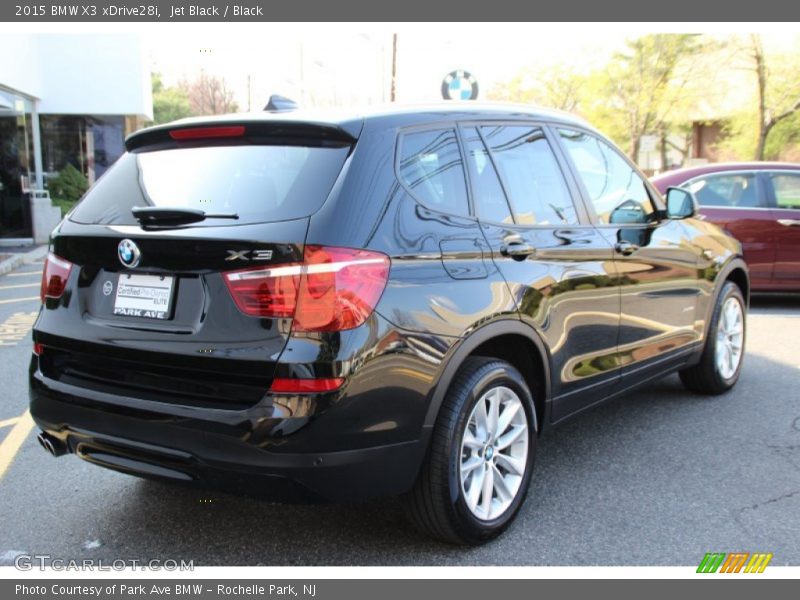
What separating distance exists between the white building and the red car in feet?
43.8

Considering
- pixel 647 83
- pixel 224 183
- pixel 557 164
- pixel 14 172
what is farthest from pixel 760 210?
pixel 647 83

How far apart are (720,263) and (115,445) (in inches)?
163

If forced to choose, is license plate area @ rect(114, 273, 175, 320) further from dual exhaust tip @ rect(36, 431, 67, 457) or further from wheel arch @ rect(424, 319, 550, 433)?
wheel arch @ rect(424, 319, 550, 433)

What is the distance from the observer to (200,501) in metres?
3.79

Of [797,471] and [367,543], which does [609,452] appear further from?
[367,543]

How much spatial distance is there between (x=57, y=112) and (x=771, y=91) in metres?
24.0

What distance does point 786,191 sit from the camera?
902 centimetres

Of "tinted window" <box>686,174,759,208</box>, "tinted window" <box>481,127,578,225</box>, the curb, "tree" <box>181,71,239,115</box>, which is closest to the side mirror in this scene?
"tinted window" <box>481,127,578,225</box>

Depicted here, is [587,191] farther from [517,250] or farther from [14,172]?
[14,172]

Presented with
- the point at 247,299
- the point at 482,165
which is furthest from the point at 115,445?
the point at 482,165

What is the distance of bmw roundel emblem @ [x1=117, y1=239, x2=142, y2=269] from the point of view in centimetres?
295

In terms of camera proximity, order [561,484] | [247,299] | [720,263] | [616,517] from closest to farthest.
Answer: [247,299] < [616,517] < [561,484] < [720,263]

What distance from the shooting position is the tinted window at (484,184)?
3.43 m

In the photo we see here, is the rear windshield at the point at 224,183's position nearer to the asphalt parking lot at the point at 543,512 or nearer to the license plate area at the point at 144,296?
the license plate area at the point at 144,296
